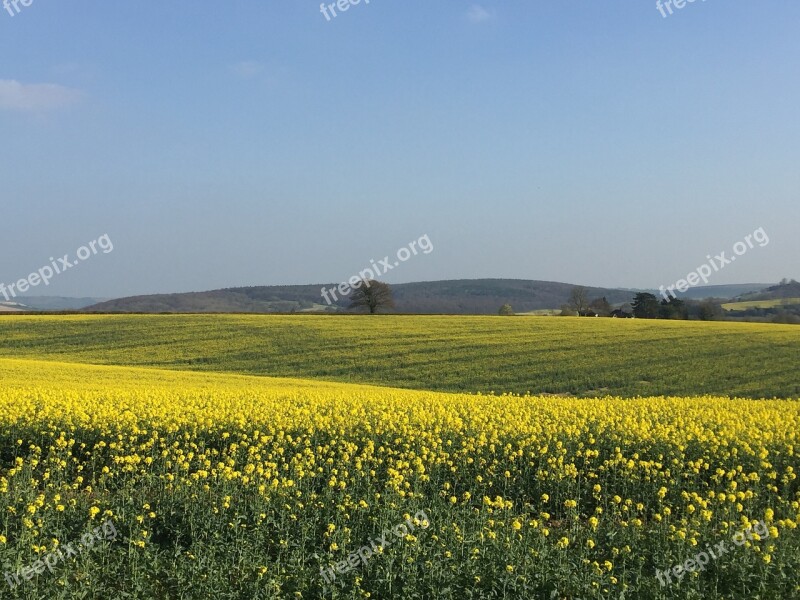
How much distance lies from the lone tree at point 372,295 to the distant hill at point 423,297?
47.5 metres

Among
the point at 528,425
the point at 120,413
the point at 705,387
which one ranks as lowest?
the point at 705,387

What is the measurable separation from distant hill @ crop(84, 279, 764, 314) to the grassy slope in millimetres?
68997

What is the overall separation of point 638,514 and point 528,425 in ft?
9.99

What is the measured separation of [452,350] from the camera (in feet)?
114

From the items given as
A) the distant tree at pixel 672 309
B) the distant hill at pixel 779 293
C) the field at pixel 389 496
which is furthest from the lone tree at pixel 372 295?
the distant hill at pixel 779 293

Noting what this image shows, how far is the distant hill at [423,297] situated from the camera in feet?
392

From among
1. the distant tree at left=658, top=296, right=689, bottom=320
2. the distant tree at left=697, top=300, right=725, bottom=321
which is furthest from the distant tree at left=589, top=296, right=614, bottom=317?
the distant tree at left=697, top=300, right=725, bottom=321

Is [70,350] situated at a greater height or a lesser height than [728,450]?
greater

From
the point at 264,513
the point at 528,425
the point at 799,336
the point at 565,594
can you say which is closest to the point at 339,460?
the point at 264,513

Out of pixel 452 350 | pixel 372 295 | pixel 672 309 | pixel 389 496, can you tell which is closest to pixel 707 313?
pixel 672 309

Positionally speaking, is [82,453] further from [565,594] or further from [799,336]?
[799,336]

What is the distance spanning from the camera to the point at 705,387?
27.3m

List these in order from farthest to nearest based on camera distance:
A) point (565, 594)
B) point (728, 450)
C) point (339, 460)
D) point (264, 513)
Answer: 1. point (728, 450)
2. point (339, 460)
3. point (264, 513)
4. point (565, 594)

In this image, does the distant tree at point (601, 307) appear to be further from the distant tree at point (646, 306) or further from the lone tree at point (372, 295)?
the lone tree at point (372, 295)
